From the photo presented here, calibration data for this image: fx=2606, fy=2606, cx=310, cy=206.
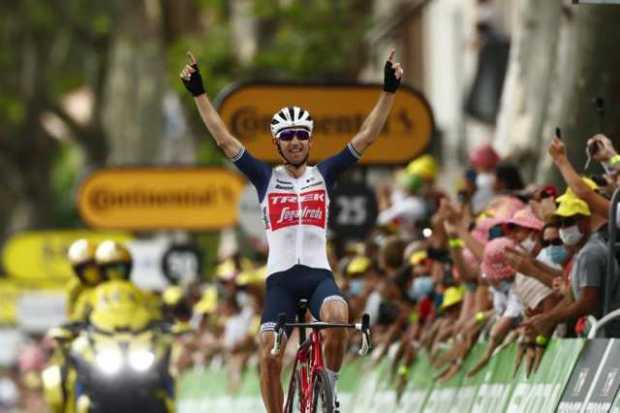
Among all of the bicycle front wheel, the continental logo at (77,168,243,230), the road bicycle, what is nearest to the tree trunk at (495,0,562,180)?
the road bicycle

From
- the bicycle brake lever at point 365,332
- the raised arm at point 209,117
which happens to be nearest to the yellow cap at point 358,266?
the raised arm at point 209,117

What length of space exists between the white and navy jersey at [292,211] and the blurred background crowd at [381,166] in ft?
4.65

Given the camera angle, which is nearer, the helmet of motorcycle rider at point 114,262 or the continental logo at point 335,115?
the helmet of motorcycle rider at point 114,262

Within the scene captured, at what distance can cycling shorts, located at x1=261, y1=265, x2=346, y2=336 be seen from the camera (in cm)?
1642

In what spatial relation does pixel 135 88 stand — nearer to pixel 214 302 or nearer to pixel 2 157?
pixel 2 157

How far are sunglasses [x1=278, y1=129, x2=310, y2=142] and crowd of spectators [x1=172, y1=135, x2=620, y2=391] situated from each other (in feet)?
5.49

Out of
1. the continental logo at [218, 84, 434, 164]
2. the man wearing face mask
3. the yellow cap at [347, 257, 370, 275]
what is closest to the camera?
the man wearing face mask

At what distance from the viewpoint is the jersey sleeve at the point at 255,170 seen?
16.7 m

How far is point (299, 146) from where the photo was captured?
16.6 m

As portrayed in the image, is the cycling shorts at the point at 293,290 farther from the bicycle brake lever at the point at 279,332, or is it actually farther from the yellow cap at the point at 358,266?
the yellow cap at the point at 358,266

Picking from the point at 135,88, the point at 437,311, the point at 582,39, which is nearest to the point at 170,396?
the point at 437,311

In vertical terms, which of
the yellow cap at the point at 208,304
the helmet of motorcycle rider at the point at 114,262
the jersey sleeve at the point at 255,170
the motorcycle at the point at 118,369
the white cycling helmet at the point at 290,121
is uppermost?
the white cycling helmet at the point at 290,121

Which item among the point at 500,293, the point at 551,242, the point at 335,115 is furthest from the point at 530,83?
the point at 551,242

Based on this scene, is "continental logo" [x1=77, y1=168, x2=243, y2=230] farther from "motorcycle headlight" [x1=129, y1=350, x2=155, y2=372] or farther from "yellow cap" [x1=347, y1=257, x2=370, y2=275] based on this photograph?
"motorcycle headlight" [x1=129, y1=350, x2=155, y2=372]
